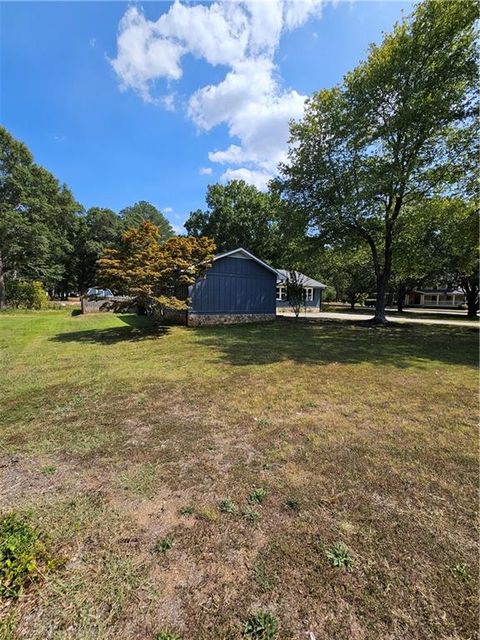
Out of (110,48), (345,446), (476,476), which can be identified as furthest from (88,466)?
(110,48)

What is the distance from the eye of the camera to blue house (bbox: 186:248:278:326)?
14641mm

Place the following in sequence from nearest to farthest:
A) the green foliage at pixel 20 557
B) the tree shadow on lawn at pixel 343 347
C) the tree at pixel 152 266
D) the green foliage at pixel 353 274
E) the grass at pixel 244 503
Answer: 1. the grass at pixel 244 503
2. the green foliage at pixel 20 557
3. the tree shadow on lawn at pixel 343 347
4. the tree at pixel 152 266
5. the green foliage at pixel 353 274

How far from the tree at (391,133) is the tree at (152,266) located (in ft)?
21.8

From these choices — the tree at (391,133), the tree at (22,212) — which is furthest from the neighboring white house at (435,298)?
the tree at (22,212)

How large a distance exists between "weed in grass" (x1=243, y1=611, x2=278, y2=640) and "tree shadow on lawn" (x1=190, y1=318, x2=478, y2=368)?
5.63m

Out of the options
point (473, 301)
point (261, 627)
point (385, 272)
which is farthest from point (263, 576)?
point (473, 301)

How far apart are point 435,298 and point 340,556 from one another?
51.2 meters

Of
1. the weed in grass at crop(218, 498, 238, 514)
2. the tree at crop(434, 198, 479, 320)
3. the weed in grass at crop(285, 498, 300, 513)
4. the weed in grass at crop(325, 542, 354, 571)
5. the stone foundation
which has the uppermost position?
the tree at crop(434, 198, 479, 320)

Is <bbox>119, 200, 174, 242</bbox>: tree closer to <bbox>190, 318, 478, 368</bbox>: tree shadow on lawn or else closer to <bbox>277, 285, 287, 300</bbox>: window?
<bbox>277, 285, 287, 300</bbox>: window

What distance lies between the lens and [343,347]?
31.6ft

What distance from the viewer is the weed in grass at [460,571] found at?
1.85 meters

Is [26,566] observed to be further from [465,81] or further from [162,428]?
[465,81]

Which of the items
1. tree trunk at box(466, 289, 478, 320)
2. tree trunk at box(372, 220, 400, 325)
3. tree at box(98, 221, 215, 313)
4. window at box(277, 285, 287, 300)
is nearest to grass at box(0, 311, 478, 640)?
tree at box(98, 221, 215, 313)

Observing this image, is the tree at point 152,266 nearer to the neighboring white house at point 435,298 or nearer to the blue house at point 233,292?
the blue house at point 233,292
